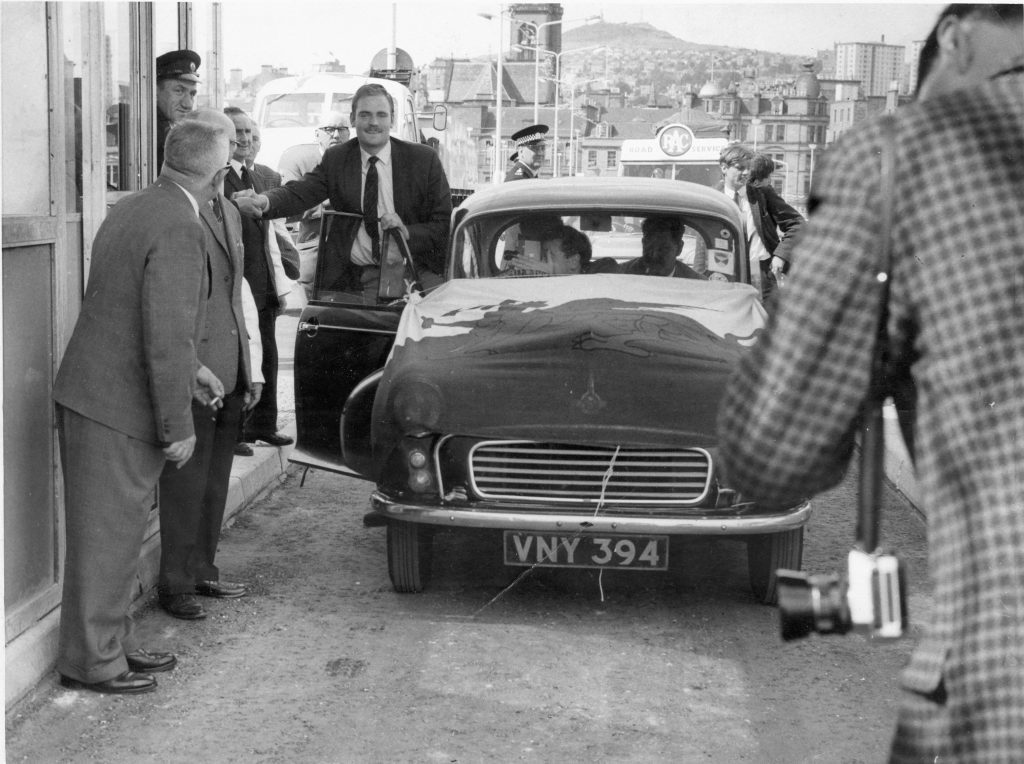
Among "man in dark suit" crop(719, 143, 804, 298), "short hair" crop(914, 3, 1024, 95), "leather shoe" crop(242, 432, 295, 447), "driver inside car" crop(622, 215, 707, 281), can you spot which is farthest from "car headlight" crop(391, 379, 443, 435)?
"man in dark suit" crop(719, 143, 804, 298)

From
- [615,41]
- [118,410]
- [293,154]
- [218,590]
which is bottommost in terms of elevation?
[218,590]

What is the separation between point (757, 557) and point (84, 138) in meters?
3.19

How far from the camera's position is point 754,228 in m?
10.0

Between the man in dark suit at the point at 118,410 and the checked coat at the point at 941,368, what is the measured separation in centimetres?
321

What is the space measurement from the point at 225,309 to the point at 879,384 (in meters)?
4.00

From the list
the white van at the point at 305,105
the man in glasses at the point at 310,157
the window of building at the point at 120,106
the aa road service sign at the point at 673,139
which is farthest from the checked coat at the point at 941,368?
the aa road service sign at the point at 673,139

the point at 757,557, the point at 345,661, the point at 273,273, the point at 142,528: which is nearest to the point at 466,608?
the point at 345,661

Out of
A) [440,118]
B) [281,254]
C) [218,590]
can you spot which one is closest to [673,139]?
[440,118]

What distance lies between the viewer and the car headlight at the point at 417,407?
18.5 feet

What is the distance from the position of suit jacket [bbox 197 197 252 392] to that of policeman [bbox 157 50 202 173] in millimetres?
1375

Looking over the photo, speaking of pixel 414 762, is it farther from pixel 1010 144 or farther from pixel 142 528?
pixel 1010 144

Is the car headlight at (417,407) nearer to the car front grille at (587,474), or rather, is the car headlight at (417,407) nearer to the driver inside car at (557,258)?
the car front grille at (587,474)

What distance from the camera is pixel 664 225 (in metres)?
7.39

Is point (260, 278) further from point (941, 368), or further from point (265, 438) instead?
point (941, 368)
